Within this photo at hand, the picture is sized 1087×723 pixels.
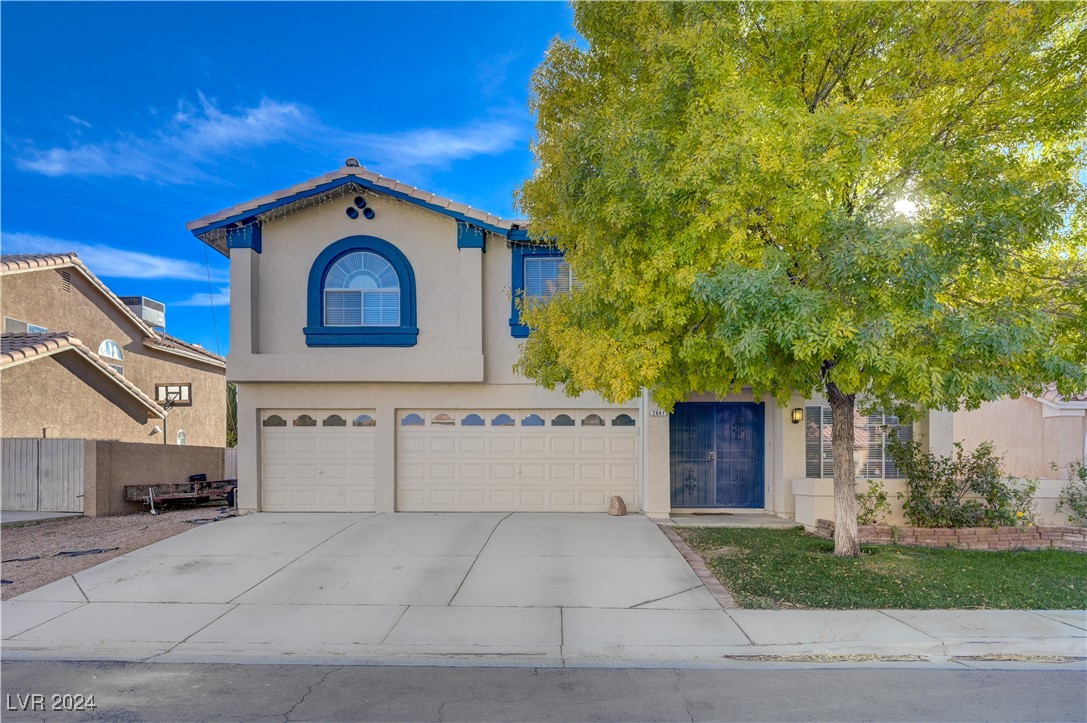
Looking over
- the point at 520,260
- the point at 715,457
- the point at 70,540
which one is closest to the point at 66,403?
the point at 70,540

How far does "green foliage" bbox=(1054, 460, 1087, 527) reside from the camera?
11.0 meters

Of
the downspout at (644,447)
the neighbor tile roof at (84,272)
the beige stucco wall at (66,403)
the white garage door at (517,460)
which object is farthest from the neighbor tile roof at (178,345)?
the downspout at (644,447)

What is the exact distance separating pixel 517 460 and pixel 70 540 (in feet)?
25.0

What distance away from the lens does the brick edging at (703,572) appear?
7.57 meters

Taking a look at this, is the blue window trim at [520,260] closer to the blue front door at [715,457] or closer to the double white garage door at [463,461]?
the double white garage door at [463,461]

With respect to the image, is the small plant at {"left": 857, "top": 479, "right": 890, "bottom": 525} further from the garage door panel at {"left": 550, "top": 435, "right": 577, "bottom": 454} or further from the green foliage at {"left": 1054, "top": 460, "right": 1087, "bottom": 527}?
the garage door panel at {"left": 550, "top": 435, "right": 577, "bottom": 454}

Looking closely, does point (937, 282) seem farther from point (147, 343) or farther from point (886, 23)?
point (147, 343)

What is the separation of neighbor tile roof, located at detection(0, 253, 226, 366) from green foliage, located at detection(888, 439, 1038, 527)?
2050cm

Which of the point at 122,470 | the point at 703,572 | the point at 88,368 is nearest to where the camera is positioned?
the point at 703,572

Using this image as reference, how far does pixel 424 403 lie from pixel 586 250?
5898mm

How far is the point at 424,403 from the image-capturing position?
43.5 ft

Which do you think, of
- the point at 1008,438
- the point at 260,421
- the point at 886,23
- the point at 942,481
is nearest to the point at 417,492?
the point at 260,421

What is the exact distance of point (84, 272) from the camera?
1973cm

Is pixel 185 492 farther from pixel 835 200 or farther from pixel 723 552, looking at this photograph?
pixel 835 200
